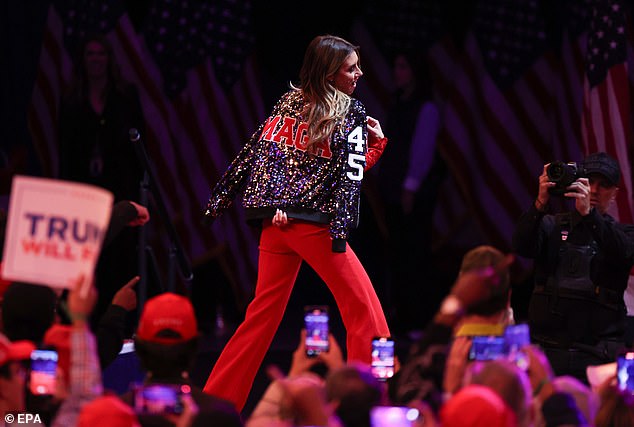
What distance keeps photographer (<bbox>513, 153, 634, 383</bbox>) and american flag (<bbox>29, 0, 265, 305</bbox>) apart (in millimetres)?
4412

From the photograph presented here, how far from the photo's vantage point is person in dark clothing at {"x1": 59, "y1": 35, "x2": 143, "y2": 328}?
887cm

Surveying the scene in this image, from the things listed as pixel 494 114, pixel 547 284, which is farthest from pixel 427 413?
pixel 494 114

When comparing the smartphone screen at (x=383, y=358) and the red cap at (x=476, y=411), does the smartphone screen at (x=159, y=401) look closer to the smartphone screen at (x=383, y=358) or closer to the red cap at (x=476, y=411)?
the red cap at (x=476, y=411)

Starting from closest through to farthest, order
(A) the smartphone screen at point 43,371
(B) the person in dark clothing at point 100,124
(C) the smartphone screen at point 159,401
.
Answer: (C) the smartphone screen at point 159,401 < (A) the smartphone screen at point 43,371 < (B) the person in dark clothing at point 100,124

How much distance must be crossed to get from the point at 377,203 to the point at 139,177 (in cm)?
269

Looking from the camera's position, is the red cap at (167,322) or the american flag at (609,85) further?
the american flag at (609,85)

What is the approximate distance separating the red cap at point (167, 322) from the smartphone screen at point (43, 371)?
37 cm

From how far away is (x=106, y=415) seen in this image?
3469 millimetres

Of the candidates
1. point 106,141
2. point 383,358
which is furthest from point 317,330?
point 106,141

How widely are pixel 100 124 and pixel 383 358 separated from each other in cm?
411

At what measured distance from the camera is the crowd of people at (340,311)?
3.79 metres

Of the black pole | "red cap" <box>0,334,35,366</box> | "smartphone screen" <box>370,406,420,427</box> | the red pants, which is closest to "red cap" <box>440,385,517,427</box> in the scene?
"smartphone screen" <box>370,406,420,427</box>

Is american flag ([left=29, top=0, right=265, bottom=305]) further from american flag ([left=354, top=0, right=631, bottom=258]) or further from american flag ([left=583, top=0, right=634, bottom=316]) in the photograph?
american flag ([left=583, top=0, right=634, bottom=316])

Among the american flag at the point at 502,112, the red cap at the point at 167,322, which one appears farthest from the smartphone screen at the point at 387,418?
the american flag at the point at 502,112
